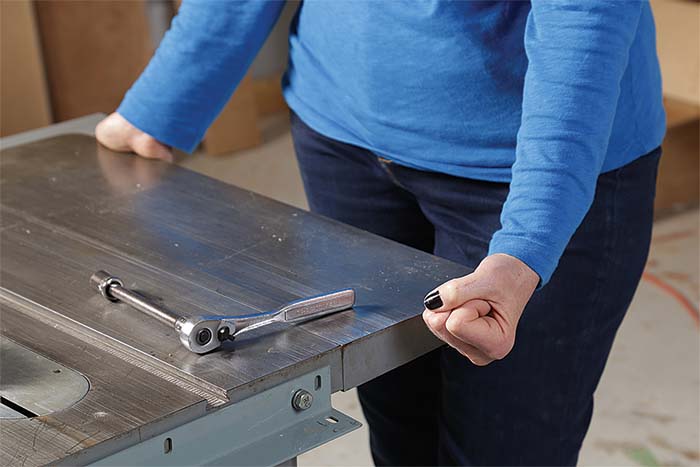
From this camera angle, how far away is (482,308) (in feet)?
2.64

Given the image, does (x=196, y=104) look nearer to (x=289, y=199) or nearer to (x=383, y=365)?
(x=383, y=365)

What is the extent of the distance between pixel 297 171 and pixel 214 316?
2.20m

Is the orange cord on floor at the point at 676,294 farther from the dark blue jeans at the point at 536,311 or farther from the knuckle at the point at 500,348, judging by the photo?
the knuckle at the point at 500,348

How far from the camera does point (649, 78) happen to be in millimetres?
1024

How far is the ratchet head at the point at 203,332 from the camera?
2.63 ft

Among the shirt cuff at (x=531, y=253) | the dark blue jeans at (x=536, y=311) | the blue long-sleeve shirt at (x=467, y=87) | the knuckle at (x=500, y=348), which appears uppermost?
the blue long-sleeve shirt at (x=467, y=87)

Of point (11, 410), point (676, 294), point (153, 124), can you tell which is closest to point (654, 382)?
point (676, 294)

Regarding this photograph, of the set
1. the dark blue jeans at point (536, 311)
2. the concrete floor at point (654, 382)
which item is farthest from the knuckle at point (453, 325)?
the concrete floor at point (654, 382)

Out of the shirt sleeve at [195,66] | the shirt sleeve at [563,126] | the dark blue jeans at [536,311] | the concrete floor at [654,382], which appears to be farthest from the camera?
the concrete floor at [654,382]

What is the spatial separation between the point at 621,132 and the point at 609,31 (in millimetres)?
161

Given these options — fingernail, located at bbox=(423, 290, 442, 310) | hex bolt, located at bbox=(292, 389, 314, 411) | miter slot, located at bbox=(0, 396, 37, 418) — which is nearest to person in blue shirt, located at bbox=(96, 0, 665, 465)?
fingernail, located at bbox=(423, 290, 442, 310)

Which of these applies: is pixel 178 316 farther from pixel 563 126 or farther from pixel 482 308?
pixel 563 126

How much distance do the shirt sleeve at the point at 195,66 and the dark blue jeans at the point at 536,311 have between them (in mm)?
131

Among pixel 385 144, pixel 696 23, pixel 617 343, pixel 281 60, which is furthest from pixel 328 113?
pixel 281 60
